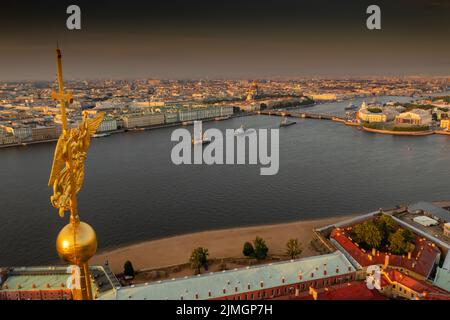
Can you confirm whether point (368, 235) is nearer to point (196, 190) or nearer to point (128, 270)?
point (128, 270)

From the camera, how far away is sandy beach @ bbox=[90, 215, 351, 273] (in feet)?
31.9

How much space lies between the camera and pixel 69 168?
1925mm

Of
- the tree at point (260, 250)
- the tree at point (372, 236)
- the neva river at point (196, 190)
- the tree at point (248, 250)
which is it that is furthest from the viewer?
the neva river at point (196, 190)

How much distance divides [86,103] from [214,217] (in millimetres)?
35902

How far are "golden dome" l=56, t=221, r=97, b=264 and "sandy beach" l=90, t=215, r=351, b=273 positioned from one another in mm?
7817

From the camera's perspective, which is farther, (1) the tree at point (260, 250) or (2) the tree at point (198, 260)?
(1) the tree at point (260, 250)

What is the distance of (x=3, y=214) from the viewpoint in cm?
1268

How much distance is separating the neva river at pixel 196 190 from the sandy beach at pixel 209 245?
48 cm

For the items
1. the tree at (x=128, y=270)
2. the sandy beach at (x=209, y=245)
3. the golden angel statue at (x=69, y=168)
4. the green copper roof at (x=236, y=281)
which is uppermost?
the golden angel statue at (x=69, y=168)

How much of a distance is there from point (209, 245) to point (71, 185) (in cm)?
875

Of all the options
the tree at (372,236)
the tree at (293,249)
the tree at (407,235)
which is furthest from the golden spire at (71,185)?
the tree at (407,235)

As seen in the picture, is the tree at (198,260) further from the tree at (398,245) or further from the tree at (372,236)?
the tree at (398,245)

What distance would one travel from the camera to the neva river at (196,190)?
11.6 meters
